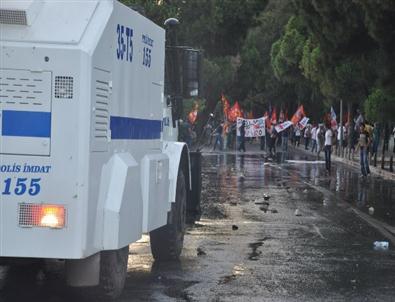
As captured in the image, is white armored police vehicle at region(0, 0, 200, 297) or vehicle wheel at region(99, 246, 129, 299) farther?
vehicle wheel at region(99, 246, 129, 299)

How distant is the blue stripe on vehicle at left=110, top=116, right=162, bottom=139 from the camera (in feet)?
20.4

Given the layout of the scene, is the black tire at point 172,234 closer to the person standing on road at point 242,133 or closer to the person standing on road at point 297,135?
the person standing on road at point 242,133

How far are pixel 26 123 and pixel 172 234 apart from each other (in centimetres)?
377

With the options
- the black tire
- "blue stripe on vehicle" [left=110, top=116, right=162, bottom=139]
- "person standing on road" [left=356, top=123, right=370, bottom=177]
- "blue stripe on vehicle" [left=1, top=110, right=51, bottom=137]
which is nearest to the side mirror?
the black tire

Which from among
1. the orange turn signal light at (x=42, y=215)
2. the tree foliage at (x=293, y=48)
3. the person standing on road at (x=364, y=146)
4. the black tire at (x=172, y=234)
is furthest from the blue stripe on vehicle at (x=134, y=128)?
the person standing on road at (x=364, y=146)

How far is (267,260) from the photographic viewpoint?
9352 mm

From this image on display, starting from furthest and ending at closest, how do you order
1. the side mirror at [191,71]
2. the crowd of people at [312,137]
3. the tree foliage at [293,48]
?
the crowd of people at [312,137] → the tree foliage at [293,48] → the side mirror at [191,71]

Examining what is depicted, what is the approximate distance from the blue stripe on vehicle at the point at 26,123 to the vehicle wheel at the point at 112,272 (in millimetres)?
1402

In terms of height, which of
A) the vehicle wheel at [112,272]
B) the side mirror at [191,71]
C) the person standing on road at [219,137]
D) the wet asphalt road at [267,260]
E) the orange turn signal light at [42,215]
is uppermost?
the side mirror at [191,71]

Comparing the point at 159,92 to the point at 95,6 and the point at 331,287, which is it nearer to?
the point at 95,6

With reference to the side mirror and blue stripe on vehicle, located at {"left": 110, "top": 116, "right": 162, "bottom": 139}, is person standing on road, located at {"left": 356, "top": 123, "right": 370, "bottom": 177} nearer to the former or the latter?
the side mirror

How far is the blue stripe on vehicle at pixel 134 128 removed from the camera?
622 cm

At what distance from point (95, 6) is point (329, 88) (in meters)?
24.4

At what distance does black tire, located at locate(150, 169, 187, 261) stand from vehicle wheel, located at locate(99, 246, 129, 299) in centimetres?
206
